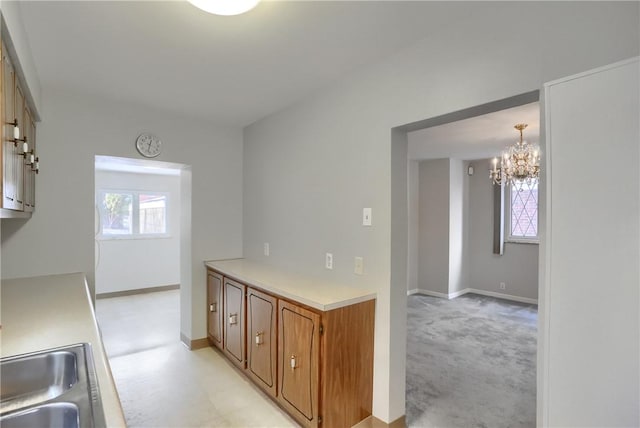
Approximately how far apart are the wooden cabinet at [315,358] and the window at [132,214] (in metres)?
→ 4.31

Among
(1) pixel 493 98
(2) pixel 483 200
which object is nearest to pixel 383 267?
(1) pixel 493 98

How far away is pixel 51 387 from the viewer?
123 centimetres

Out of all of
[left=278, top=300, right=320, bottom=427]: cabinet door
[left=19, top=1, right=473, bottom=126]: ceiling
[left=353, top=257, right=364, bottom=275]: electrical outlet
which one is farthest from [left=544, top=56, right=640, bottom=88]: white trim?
[left=278, top=300, right=320, bottom=427]: cabinet door

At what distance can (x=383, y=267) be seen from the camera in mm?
2107

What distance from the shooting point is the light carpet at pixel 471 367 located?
232 cm

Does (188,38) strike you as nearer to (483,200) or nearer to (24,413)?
(24,413)

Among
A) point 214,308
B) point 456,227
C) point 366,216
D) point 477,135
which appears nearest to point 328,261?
point 366,216

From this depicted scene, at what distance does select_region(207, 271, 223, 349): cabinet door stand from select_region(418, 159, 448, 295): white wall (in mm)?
4006

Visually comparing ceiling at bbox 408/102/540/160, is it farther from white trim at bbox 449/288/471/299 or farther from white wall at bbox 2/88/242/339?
white trim at bbox 449/288/471/299

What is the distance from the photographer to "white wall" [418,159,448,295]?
18.8ft

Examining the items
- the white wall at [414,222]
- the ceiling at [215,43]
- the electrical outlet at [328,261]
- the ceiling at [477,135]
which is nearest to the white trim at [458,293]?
the white wall at [414,222]

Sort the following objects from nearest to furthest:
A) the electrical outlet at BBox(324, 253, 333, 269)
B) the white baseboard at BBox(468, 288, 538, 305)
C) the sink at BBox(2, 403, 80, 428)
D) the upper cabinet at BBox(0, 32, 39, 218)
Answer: the sink at BBox(2, 403, 80, 428), the upper cabinet at BBox(0, 32, 39, 218), the electrical outlet at BBox(324, 253, 333, 269), the white baseboard at BBox(468, 288, 538, 305)

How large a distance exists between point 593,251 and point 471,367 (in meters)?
2.34

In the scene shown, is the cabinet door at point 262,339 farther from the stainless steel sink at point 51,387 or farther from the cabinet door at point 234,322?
the stainless steel sink at point 51,387
